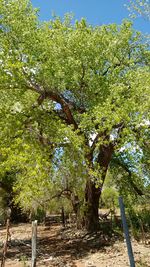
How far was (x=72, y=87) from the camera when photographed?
57.3ft

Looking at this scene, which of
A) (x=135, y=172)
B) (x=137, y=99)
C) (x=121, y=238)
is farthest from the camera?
(x=135, y=172)

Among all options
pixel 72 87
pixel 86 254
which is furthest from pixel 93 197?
pixel 72 87

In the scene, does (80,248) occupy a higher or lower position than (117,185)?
lower

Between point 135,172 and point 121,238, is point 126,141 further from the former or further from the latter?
point 135,172

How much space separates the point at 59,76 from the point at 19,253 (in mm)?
8760

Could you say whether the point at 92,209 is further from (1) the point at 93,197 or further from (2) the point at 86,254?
(2) the point at 86,254

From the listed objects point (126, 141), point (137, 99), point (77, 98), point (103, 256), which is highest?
point (77, 98)

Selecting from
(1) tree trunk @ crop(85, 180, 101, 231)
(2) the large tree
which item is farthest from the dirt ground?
(2) the large tree

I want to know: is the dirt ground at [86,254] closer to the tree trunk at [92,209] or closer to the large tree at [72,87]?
the tree trunk at [92,209]

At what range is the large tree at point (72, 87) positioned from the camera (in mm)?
14758

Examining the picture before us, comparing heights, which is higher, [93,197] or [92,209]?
[93,197]

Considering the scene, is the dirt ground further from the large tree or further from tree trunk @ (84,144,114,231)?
the large tree

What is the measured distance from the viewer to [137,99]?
15.2 meters

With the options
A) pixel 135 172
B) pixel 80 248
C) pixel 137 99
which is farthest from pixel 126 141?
pixel 135 172
